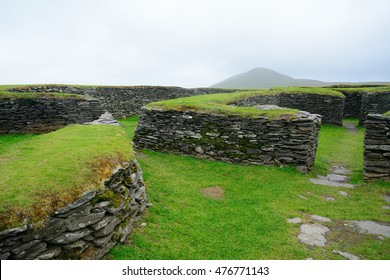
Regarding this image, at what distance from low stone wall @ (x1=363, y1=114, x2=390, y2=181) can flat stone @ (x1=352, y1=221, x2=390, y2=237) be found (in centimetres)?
394

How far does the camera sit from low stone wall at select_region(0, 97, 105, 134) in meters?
15.1

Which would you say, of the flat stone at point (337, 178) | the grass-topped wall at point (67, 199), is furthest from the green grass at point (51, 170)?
the flat stone at point (337, 178)

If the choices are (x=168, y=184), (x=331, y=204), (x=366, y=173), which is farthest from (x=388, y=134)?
(x=168, y=184)

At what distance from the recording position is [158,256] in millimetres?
6152

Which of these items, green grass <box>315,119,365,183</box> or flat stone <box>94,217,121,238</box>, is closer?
flat stone <box>94,217,121,238</box>

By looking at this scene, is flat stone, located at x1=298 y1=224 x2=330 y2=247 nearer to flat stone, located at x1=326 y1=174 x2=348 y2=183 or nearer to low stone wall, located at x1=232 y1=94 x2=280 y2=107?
flat stone, located at x1=326 y1=174 x2=348 y2=183

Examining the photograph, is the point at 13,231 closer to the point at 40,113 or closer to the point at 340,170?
the point at 40,113

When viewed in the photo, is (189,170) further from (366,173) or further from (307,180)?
(366,173)

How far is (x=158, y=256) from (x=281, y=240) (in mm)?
2912

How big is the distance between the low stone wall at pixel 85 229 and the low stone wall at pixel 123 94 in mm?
16661

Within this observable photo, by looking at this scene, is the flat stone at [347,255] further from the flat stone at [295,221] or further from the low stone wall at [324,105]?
the low stone wall at [324,105]

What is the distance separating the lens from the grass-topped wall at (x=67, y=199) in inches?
184

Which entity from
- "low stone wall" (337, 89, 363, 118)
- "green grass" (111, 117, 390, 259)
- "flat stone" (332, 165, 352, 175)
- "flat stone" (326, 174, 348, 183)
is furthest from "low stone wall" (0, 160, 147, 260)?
"low stone wall" (337, 89, 363, 118)

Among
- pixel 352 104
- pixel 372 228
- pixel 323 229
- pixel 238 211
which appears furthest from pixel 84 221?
pixel 352 104
